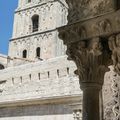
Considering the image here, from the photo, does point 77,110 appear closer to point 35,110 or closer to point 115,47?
point 35,110

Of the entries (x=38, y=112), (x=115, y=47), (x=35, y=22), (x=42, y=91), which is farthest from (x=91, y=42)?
(x=35, y=22)

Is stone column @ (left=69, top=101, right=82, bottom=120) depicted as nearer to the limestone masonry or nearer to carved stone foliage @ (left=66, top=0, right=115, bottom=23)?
the limestone masonry

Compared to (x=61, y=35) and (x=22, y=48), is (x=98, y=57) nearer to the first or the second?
(x=61, y=35)

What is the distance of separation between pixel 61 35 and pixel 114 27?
557 mm

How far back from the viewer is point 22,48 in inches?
1310

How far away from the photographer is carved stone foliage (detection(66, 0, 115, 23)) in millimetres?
3061

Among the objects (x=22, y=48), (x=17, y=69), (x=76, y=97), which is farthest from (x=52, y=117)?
(x=22, y=48)

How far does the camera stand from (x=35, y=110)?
12.2 metres

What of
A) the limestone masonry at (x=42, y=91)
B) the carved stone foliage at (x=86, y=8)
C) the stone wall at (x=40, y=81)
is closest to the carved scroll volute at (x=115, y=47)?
the carved stone foliage at (x=86, y=8)

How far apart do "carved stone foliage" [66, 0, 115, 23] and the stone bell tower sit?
2727 cm

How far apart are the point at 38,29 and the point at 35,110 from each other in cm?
2094

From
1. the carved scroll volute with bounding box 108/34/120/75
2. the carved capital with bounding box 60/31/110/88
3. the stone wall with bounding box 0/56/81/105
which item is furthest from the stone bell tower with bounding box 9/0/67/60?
the carved scroll volute with bounding box 108/34/120/75

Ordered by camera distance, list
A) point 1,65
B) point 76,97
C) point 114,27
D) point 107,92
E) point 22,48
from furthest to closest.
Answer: point 22,48 < point 1,65 < point 76,97 < point 107,92 < point 114,27

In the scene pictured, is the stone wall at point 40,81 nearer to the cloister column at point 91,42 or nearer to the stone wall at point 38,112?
the stone wall at point 38,112
